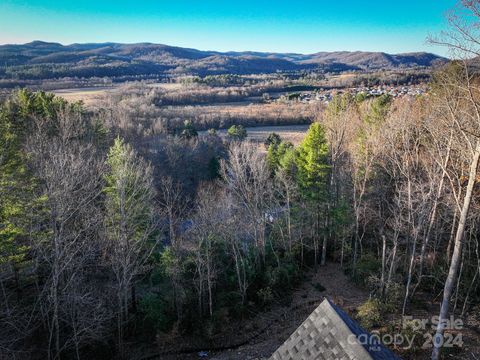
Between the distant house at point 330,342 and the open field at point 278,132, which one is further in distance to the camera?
the open field at point 278,132

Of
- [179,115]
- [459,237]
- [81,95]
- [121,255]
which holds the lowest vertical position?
[121,255]

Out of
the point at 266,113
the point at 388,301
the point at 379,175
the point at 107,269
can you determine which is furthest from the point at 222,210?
the point at 266,113

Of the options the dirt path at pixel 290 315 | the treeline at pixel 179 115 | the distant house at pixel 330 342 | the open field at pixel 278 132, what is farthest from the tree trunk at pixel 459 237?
the open field at pixel 278 132

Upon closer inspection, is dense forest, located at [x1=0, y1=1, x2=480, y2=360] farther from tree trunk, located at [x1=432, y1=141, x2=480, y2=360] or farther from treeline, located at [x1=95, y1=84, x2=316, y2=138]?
treeline, located at [x1=95, y1=84, x2=316, y2=138]

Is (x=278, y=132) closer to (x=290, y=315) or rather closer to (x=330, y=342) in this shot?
(x=290, y=315)

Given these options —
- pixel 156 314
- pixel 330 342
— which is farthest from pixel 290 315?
pixel 330 342

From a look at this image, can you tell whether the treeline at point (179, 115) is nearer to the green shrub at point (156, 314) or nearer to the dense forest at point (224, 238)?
the dense forest at point (224, 238)
